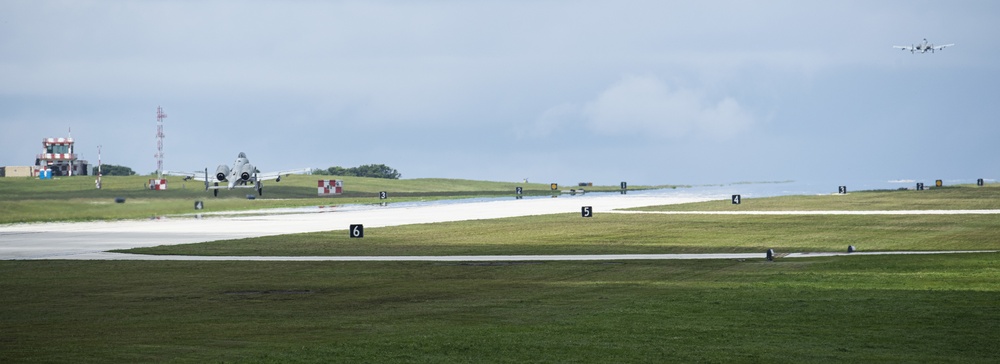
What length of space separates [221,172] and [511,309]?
7559cm

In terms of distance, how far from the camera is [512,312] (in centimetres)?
3253

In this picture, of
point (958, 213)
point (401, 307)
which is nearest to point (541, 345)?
point (401, 307)

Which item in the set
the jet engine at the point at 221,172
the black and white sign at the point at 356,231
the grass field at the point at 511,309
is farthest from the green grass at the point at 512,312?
the jet engine at the point at 221,172

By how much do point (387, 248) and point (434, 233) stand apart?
1409 cm

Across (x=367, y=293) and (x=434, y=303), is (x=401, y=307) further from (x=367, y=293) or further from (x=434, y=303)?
(x=367, y=293)

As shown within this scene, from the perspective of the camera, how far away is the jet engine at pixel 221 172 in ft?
343

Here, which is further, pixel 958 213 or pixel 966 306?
pixel 958 213

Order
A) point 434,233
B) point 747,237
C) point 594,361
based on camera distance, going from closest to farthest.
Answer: point 594,361 → point 747,237 → point 434,233

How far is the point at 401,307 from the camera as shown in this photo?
112 feet

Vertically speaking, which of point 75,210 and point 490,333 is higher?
point 75,210

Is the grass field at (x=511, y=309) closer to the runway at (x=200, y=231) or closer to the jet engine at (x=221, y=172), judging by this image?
Answer: the runway at (x=200, y=231)

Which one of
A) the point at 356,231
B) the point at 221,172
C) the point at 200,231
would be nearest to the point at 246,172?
the point at 221,172

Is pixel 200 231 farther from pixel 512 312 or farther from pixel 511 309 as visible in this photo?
pixel 512 312

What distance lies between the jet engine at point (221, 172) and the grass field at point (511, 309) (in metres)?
43.1
